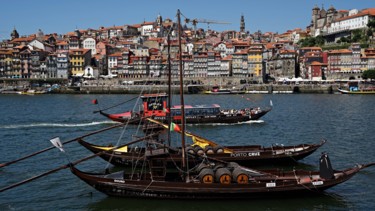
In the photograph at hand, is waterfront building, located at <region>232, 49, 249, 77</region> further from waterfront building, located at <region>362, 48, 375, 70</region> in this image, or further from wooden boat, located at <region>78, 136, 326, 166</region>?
wooden boat, located at <region>78, 136, 326, 166</region>

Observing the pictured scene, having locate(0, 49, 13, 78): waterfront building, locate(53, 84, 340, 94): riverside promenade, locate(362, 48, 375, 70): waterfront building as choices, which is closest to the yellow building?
locate(53, 84, 340, 94): riverside promenade

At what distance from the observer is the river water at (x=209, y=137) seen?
1873cm

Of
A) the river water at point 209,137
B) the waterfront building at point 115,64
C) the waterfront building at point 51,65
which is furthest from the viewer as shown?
the waterfront building at point 115,64

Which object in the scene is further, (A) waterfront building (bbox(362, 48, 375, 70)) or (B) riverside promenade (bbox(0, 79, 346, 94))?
(A) waterfront building (bbox(362, 48, 375, 70))

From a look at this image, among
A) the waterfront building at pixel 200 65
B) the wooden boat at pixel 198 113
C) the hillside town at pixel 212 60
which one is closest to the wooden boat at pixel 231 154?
the wooden boat at pixel 198 113

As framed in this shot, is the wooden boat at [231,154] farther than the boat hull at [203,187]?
Yes

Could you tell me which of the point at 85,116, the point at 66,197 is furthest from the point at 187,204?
the point at 85,116

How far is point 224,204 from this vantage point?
1850 centimetres

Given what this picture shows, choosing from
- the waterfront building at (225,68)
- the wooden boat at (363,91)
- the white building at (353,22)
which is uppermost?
the white building at (353,22)

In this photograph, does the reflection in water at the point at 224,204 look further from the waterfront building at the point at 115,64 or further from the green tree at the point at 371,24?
the green tree at the point at 371,24

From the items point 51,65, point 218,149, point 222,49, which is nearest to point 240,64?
point 222,49

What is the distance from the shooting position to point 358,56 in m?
104

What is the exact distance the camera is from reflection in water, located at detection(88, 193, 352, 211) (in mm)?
18312

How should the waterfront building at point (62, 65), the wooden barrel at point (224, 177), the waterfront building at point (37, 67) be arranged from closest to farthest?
the wooden barrel at point (224, 177) < the waterfront building at point (62, 65) < the waterfront building at point (37, 67)
